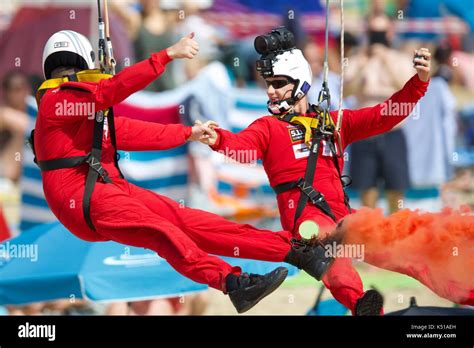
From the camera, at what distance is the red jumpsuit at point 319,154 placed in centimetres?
1060

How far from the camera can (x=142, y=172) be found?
54.3 feet

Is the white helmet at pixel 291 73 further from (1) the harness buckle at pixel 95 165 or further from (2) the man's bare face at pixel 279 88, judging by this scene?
(1) the harness buckle at pixel 95 165

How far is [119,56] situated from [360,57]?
9.52 ft

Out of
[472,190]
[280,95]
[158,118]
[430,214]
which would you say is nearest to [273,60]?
[280,95]

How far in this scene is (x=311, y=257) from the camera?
34.0 ft

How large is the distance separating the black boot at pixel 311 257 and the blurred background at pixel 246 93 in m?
5.21

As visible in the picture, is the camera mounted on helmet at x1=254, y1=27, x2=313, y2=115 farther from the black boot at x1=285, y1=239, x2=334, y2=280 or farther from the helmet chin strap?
the black boot at x1=285, y1=239, x2=334, y2=280

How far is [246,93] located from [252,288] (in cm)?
738

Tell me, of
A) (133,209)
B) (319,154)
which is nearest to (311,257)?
(319,154)

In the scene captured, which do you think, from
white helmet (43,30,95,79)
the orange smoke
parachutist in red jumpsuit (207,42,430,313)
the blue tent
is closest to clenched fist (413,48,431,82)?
parachutist in red jumpsuit (207,42,430,313)

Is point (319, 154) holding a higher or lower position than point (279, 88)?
lower

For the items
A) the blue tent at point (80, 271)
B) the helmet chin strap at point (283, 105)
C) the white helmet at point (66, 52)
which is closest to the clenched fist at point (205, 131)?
the helmet chin strap at point (283, 105)

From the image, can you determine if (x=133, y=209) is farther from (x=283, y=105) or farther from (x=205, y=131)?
(x=283, y=105)
